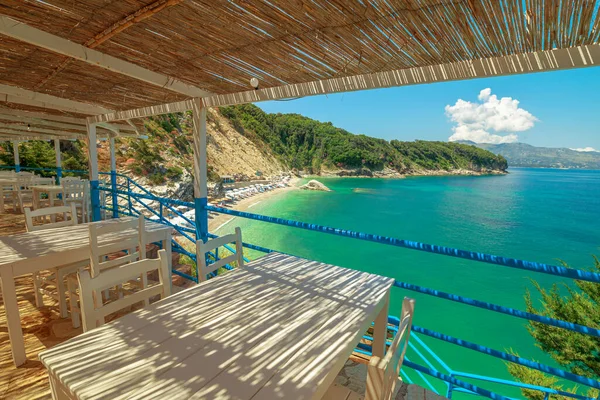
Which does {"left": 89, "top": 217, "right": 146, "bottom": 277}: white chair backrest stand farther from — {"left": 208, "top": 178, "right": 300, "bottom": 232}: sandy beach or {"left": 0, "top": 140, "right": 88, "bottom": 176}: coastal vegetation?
{"left": 208, "top": 178, "right": 300, "bottom": 232}: sandy beach

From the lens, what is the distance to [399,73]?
1.99m

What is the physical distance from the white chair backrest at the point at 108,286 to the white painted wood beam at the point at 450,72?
1.75 m

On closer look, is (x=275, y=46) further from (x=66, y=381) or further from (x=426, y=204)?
(x=426, y=204)

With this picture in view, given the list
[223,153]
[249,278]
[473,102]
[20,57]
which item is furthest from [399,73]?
[473,102]

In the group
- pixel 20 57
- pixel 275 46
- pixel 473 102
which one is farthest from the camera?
pixel 473 102

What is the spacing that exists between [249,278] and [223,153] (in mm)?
33326

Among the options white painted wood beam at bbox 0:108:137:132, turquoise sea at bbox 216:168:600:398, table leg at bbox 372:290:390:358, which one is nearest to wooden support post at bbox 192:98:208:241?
table leg at bbox 372:290:390:358

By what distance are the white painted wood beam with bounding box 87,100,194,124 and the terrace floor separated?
7.34 feet

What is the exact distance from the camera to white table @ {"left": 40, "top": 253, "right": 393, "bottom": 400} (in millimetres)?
798

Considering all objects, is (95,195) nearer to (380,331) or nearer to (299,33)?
(299,33)

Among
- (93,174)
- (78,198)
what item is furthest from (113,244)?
(93,174)

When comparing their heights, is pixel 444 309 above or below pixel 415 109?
below

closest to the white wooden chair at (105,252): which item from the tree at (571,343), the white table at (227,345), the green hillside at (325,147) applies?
the white table at (227,345)

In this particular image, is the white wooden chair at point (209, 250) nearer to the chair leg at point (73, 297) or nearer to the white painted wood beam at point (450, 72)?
the chair leg at point (73, 297)
